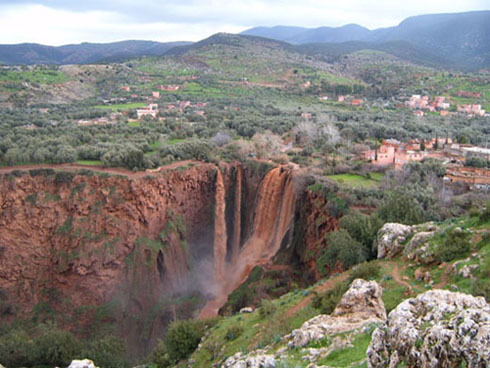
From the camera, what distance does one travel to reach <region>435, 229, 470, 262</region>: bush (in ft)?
40.4

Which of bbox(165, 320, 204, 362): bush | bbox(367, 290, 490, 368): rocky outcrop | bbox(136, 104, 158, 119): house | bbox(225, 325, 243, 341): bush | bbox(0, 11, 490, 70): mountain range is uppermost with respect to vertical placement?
bbox(0, 11, 490, 70): mountain range

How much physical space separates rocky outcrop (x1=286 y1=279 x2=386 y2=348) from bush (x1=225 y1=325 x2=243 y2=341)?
10.9ft

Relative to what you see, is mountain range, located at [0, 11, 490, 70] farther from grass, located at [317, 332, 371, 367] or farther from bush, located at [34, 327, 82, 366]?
grass, located at [317, 332, 371, 367]

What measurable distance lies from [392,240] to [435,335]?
35.7 feet

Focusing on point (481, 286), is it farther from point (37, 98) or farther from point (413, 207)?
point (37, 98)

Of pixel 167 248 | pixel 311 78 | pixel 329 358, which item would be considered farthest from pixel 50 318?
pixel 311 78

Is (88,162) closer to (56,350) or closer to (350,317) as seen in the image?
(56,350)

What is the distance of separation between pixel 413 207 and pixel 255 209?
42.3 feet

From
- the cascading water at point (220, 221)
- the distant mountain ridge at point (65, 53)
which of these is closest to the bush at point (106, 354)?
the cascading water at point (220, 221)

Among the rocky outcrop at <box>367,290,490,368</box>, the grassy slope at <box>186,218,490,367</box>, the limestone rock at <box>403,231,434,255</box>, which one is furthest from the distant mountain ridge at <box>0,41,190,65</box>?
the rocky outcrop at <box>367,290,490,368</box>

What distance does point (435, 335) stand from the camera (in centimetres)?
483

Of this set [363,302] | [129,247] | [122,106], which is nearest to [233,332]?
[363,302]

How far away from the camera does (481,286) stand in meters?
9.42

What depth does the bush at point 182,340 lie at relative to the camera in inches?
569
